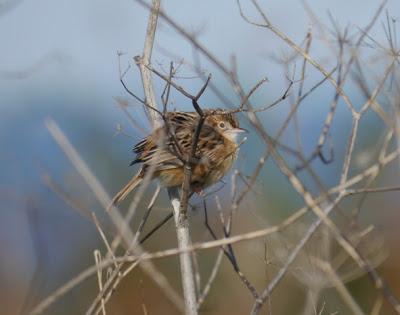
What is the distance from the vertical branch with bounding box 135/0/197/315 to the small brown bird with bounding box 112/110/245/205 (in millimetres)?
688

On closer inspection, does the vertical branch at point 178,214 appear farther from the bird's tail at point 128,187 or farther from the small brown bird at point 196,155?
the bird's tail at point 128,187

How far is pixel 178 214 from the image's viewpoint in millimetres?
5215

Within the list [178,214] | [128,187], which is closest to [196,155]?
[128,187]

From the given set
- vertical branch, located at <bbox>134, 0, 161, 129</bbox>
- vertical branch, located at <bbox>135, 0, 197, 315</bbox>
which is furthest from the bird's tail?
vertical branch, located at <bbox>134, 0, 161, 129</bbox>

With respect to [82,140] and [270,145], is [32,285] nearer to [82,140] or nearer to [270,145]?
[270,145]

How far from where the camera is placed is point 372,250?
4.89 meters

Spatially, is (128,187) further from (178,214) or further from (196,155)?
(178,214)

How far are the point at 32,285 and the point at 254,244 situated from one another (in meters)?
2.33

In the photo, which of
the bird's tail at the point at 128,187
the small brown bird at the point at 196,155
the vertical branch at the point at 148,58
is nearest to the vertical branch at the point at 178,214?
the vertical branch at the point at 148,58

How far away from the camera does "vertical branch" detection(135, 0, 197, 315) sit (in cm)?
459

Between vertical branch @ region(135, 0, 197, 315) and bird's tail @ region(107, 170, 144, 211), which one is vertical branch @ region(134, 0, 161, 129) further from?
bird's tail @ region(107, 170, 144, 211)

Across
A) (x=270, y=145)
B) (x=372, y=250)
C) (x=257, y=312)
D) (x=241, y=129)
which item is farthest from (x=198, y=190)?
(x=270, y=145)

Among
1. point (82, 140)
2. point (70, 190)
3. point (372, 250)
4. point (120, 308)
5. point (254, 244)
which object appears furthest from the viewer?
point (82, 140)

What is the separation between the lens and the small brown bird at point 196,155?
21.2 feet
